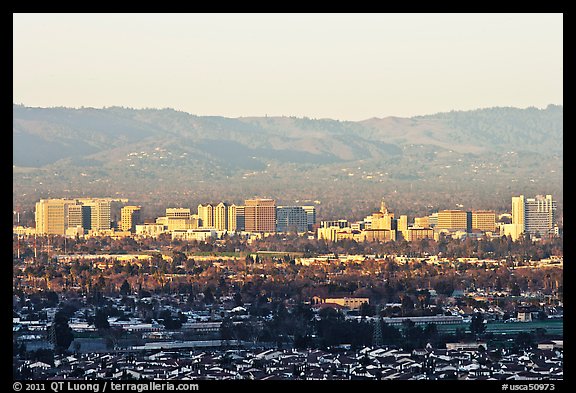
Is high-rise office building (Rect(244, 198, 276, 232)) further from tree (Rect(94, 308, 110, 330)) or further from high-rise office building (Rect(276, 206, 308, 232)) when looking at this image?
tree (Rect(94, 308, 110, 330))

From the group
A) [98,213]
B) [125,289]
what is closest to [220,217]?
[98,213]

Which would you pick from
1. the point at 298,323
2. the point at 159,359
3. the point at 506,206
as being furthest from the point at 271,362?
the point at 506,206

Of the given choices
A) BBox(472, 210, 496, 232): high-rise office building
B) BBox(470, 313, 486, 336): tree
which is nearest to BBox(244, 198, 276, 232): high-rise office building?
BBox(472, 210, 496, 232): high-rise office building

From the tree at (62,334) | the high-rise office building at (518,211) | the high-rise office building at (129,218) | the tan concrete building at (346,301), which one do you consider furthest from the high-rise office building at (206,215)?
the tree at (62,334)

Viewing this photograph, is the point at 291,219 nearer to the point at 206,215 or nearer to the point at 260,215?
the point at 260,215

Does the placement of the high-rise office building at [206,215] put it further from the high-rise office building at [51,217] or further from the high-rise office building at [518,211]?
the high-rise office building at [518,211]
